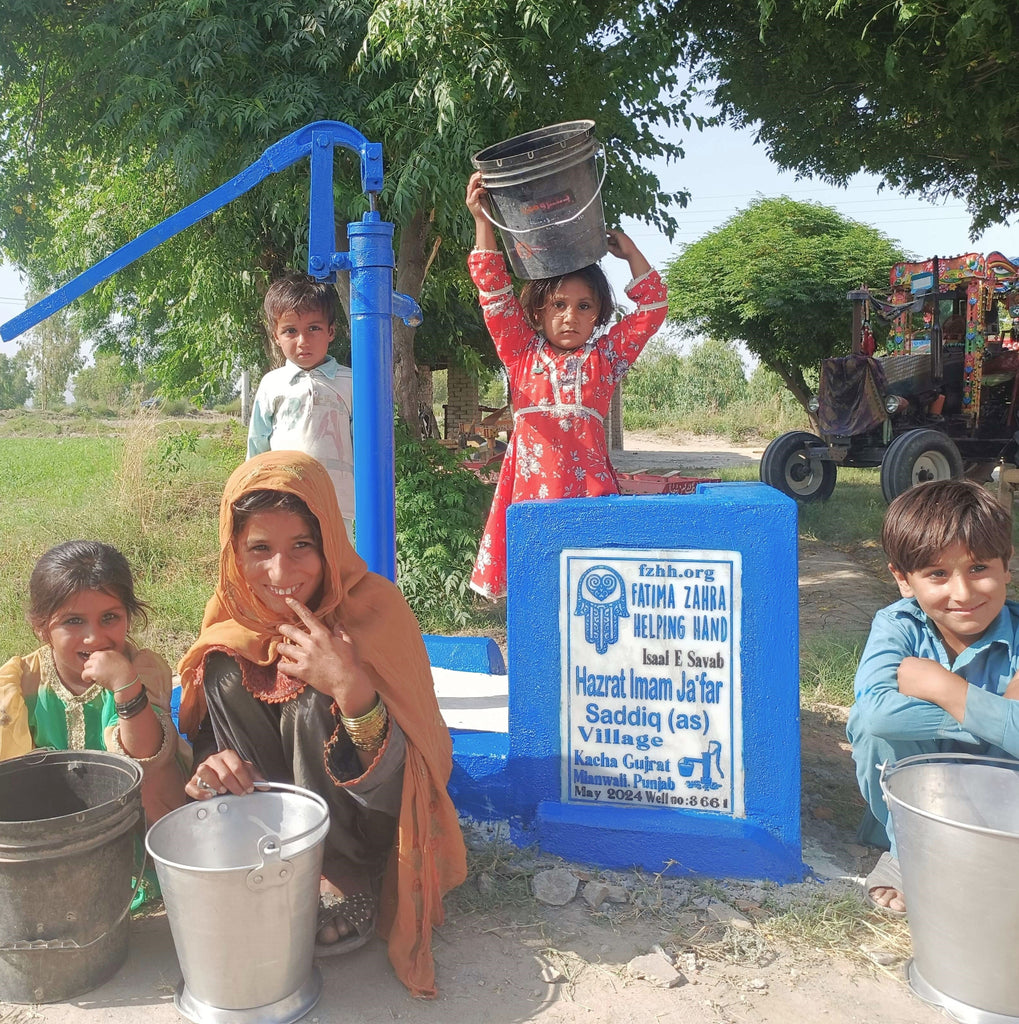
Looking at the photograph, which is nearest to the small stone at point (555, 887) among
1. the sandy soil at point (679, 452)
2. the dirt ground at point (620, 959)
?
the dirt ground at point (620, 959)

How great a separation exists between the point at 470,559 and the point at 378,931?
3246 millimetres

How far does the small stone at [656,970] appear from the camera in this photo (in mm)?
1962

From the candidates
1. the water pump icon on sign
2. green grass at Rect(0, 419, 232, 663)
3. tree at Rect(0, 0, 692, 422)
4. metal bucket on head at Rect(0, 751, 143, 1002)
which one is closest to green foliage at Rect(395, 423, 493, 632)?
tree at Rect(0, 0, 692, 422)

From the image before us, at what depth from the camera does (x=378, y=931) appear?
213 centimetres

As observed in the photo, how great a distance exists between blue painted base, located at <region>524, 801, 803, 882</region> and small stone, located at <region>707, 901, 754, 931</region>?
0.47ft

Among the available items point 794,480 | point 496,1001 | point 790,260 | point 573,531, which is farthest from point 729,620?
point 790,260

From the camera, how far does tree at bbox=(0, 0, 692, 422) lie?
15.2 feet

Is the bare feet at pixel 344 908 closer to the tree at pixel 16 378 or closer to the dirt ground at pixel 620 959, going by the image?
the dirt ground at pixel 620 959

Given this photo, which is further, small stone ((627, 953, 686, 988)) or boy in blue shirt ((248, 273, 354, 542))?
boy in blue shirt ((248, 273, 354, 542))

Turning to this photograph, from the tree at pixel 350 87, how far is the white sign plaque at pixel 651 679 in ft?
10.2

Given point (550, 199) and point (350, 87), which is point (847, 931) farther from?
point (350, 87)

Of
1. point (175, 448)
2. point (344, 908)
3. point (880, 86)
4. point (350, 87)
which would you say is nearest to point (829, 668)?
point (344, 908)

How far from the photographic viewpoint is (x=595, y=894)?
2264mm

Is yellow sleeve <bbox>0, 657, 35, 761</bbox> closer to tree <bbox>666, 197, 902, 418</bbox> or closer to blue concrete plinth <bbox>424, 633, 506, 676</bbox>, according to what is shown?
blue concrete plinth <bbox>424, 633, 506, 676</bbox>
